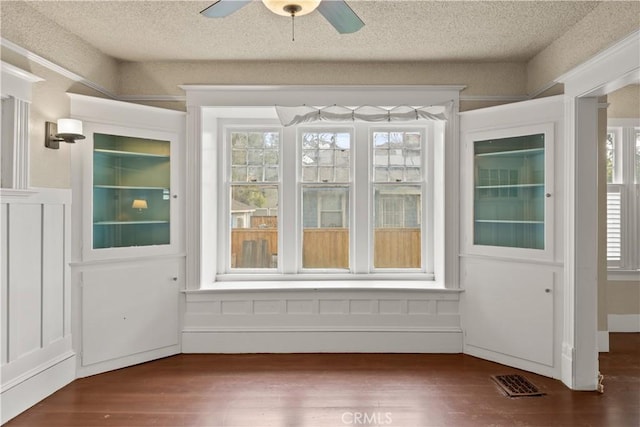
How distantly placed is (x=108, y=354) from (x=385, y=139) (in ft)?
10.8

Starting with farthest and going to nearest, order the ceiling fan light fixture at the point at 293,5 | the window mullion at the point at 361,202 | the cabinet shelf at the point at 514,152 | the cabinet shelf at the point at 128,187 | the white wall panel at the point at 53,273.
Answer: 1. the window mullion at the point at 361,202
2. the cabinet shelf at the point at 128,187
3. the cabinet shelf at the point at 514,152
4. the white wall panel at the point at 53,273
5. the ceiling fan light fixture at the point at 293,5

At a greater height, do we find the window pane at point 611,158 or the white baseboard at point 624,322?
the window pane at point 611,158

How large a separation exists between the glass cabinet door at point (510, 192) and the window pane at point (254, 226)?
6.70 feet

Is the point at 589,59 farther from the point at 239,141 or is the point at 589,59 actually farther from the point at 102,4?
the point at 102,4

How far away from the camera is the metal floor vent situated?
285 centimetres

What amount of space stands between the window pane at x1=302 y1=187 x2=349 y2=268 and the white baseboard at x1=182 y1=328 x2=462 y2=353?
811 mm

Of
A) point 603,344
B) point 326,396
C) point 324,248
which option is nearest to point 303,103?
point 324,248

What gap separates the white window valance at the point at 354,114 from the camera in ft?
12.1

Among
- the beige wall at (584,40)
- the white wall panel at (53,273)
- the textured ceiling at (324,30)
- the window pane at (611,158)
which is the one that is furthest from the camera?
the window pane at (611,158)

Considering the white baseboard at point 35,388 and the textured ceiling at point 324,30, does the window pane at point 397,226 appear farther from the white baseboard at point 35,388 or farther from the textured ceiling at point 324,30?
the white baseboard at point 35,388

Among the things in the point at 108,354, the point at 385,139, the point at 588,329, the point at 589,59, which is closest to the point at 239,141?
the point at 385,139

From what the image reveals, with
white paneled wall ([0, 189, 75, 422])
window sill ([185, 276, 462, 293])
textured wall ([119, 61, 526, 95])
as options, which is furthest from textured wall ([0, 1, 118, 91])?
window sill ([185, 276, 462, 293])

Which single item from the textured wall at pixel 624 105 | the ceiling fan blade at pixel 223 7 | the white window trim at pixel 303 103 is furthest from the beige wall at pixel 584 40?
the ceiling fan blade at pixel 223 7

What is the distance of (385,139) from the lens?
4176 millimetres
